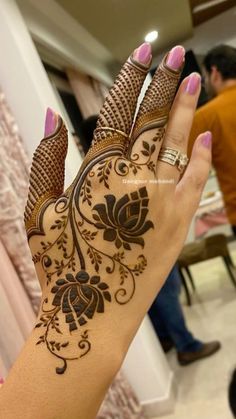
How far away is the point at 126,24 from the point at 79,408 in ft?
2.94

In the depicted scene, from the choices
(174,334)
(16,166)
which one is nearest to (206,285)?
(174,334)

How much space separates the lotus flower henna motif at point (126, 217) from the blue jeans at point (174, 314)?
4.00 feet

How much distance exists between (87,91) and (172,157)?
0.72 meters

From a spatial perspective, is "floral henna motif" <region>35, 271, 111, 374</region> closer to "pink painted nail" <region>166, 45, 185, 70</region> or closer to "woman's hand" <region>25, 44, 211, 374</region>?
"woman's hand" <region>25, 44, 211, 374</region>

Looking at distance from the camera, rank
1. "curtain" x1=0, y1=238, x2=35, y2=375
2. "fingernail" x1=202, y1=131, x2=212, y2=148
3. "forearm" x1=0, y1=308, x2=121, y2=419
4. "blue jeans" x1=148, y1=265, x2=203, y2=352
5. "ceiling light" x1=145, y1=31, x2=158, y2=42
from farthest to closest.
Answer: "blue jeans" x1=148, y1=265, x2=203, y2=352, "curtain" x1=0, y1=238, x2=35, y2=375, "ceiling light" x1=145, y1=31, x2=158, y2=42, "fingernail" x1=202, y1=131, x2=212, y2=148, "forearm" x1=0, y1=308, x2=121, y2=419

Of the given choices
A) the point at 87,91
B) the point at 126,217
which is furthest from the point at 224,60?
the point at 126,217

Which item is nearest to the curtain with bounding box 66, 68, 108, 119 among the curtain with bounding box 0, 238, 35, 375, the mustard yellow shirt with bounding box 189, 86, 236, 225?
the mustard yellow shirt with bounding box 189, 86, 236, 225

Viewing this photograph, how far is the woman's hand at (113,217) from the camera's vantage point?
1.09 ft

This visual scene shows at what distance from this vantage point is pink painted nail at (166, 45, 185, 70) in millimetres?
Result: 361

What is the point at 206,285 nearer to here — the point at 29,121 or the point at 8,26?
the point at 29,121

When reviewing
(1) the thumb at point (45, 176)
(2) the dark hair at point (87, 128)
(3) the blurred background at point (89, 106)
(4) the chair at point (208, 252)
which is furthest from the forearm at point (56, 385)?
(4) the chair at point (208, 252)

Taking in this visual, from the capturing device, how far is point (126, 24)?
96 centimetres

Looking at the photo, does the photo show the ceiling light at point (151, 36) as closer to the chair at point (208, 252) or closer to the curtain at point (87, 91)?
the curtain at point (87, 91)

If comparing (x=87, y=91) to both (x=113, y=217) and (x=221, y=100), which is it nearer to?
(x=221, y=100)
